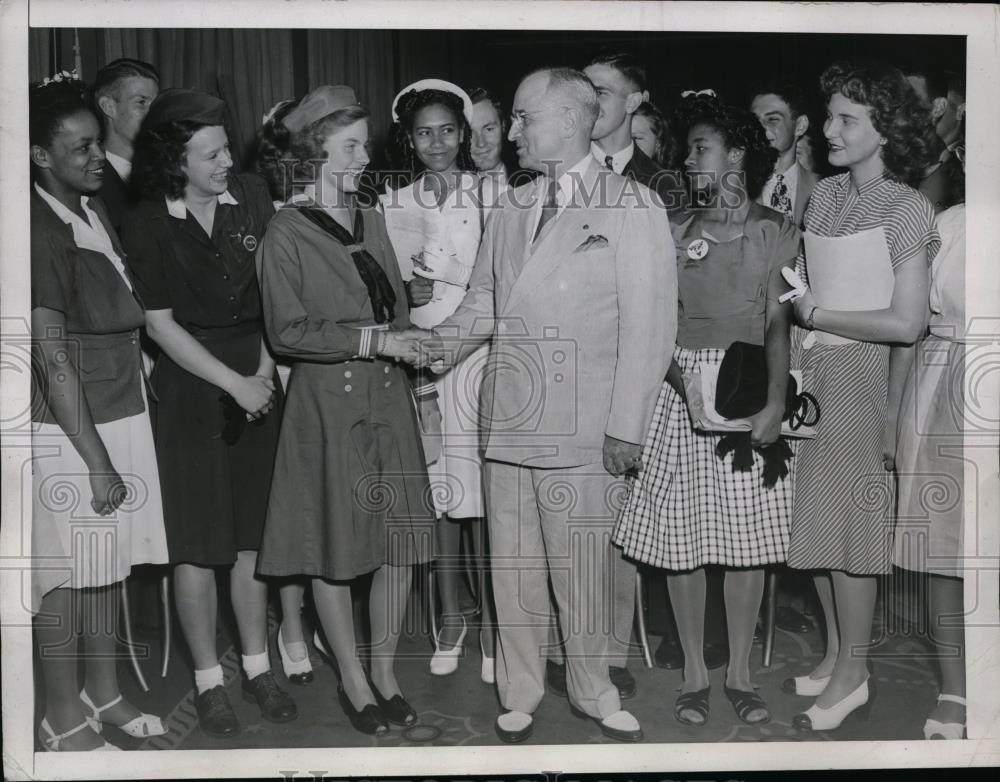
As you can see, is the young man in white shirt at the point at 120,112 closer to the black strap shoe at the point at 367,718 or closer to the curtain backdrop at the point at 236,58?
the curtain backdrop at the point at 236,58

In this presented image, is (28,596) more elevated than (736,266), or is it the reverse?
(736,266)

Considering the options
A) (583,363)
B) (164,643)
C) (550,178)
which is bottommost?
(164,643)

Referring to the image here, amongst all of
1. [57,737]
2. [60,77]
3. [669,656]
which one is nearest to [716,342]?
[669,656]

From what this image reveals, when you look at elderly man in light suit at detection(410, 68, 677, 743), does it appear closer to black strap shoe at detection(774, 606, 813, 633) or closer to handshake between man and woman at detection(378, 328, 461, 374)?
handshake between man and woman at detection(378, 328, 461, 374)

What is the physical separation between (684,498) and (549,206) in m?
1.07

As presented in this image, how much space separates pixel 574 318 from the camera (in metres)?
3.89

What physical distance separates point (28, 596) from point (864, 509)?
284cm

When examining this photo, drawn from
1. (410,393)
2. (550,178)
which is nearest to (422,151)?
(550,178)

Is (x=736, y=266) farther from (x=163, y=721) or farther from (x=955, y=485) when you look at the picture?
(x=163, y=721)

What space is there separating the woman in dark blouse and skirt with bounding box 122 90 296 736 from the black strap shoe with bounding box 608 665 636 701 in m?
1.24

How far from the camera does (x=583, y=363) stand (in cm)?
391

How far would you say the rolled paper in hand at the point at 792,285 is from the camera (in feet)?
Answer: 13.1

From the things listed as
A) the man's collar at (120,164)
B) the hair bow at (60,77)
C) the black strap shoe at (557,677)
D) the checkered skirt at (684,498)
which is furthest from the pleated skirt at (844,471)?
the hair bow at (60,77)

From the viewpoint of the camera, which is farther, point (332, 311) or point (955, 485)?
point (955, 485)
